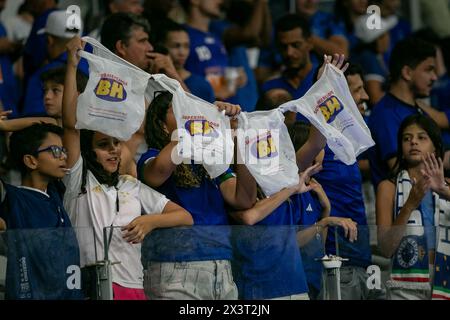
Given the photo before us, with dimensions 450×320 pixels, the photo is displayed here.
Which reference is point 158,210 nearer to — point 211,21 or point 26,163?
point 26,163

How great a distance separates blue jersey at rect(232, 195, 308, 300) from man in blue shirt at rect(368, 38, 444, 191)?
1.43 metres

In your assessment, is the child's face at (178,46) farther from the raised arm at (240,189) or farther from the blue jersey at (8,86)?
the raised arm at (240,189)

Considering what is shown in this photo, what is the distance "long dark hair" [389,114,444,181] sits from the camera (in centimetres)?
721

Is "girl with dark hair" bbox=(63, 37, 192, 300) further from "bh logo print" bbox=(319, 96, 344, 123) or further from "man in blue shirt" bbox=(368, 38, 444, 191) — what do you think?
"man in blue shirt" bbox=(368, 38, 444, 191)

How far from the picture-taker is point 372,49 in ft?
31.0

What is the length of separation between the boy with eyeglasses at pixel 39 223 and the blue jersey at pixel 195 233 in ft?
1.23

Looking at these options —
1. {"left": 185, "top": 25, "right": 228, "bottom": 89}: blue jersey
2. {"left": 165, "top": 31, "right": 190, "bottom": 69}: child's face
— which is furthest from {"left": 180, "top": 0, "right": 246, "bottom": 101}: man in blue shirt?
{"left": 165, "top": 31, "right": 190, "bottom": 69}: child's face

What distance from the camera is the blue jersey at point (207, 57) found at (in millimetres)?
8656

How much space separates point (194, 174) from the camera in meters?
6.43

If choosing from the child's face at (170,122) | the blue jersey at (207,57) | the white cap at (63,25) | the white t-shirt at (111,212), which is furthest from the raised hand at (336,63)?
Result: the blue jersey at (207,57)
